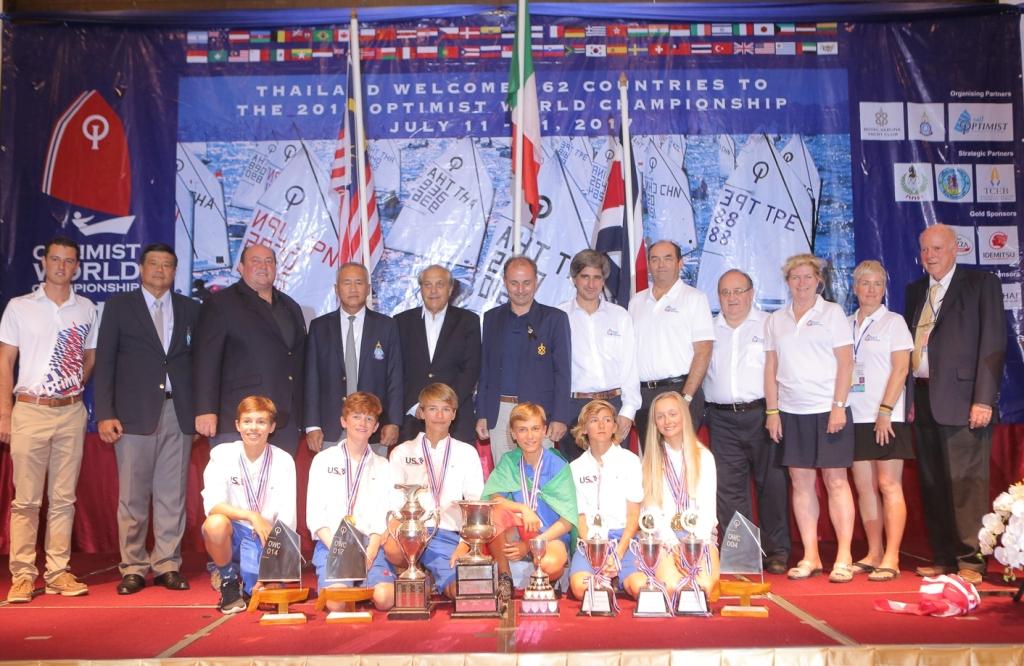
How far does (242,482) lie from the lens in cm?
440

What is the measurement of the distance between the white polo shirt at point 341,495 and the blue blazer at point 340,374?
67 cm

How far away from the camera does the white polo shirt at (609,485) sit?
4395mm

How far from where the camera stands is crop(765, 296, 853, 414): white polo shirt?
4.91 meters

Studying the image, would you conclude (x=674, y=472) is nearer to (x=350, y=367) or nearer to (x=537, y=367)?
(x=537, y=367)

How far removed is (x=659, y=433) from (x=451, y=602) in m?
1.27

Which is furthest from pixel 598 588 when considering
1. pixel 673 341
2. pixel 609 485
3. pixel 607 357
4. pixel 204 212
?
pixel 204 212

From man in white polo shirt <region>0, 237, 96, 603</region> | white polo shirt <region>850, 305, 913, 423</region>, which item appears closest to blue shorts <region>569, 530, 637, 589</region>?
white polo shirt <region>850, 305, 913, 423</region>

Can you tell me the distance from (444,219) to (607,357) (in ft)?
6.45

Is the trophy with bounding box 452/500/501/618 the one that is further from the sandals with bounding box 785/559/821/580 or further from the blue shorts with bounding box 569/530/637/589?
the sandals with bounding box 785/559/821/580

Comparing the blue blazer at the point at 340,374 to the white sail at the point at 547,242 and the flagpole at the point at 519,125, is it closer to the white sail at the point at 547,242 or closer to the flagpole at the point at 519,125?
the flagpole at the point at 519,125

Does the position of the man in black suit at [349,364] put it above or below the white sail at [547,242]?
below

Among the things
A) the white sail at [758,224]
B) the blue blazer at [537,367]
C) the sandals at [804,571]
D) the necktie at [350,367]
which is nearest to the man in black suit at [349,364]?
the necktie at [350,367]

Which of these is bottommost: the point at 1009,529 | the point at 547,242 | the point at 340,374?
the point at 1009,529

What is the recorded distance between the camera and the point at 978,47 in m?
6.59
